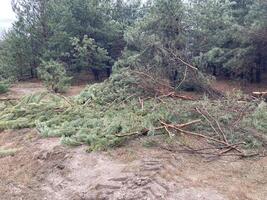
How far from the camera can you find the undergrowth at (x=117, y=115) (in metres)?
8.11

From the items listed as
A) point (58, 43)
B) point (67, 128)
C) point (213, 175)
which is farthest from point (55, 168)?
point (58, 43)

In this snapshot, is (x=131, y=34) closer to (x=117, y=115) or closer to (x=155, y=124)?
(x=117, y=115)

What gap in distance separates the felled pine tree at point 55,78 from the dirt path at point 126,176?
28.6 feet

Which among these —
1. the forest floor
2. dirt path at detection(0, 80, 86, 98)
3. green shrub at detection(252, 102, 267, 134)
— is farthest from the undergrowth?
dirt path at detection(0, 80, 86, 98)

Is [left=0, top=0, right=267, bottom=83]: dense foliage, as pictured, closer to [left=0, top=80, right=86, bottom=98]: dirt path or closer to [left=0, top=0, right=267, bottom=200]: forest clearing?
[left=0, top=0, right=267, bottom=200]: forest clearing

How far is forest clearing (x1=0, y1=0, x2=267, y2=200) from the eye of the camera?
6.46 m

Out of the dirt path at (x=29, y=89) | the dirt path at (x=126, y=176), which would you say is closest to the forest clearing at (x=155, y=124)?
the dirt path at (x=126, y=176)

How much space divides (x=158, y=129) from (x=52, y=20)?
505 inches

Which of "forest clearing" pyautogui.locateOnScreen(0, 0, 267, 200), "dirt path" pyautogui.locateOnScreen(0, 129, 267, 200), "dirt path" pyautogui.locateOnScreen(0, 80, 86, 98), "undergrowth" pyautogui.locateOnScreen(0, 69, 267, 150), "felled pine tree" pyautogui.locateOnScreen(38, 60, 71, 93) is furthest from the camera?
"felled pine tree" pyautogui.locateOnScreen(38, 60, 71, 93)

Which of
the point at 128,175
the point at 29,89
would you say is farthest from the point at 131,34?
the point at 128,175

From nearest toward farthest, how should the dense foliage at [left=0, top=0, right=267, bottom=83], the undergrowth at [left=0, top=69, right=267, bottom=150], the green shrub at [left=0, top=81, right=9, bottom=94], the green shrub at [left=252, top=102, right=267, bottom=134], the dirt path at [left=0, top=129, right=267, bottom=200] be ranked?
the dirt path at [left=0, top=129, right=267, bottom=200] → the undergrowth at [left=0, top=69, right=267, bottom=150] → the green shrub at [left=252, top=102, right=267, bottom=134] → the dense foliage at [left=0, top=0, right=267, bottom=83] → the green shrub at [left=0, top=81, right=9, bottom=94]

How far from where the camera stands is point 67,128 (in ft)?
28.7

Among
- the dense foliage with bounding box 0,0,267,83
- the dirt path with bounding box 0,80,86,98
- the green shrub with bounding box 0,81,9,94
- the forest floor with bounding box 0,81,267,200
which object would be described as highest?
the dense foliage with bounding box 0,0,267,83

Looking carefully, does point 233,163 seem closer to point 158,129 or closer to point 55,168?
point 158,129
